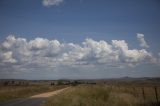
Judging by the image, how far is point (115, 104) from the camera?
20766 millimetres

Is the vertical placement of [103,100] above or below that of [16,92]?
below

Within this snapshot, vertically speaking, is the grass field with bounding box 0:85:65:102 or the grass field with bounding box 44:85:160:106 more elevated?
the grass field with bounding box 0:85:65:102

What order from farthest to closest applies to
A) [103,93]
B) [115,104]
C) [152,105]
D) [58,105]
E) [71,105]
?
[103,93] < [58,105] < [71,105] < [115,104] < [152,105]

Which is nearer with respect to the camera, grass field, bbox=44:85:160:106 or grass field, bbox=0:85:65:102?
grass field, bbox=44:85:160:106

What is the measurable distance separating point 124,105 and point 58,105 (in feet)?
22.0

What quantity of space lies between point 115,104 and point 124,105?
89 cm

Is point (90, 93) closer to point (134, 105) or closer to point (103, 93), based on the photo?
point (103, 93)

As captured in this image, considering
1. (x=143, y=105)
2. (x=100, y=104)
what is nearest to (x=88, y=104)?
(x=100, y=104)

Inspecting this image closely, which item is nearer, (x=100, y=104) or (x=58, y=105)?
(x=100, y=104)

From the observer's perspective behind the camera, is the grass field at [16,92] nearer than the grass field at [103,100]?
No

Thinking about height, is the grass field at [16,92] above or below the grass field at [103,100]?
above

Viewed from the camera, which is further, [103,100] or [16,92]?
A: [16,92]

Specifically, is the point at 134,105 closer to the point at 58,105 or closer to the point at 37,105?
the point at 58,105

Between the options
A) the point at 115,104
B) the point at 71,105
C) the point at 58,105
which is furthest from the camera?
the point at 58,105
